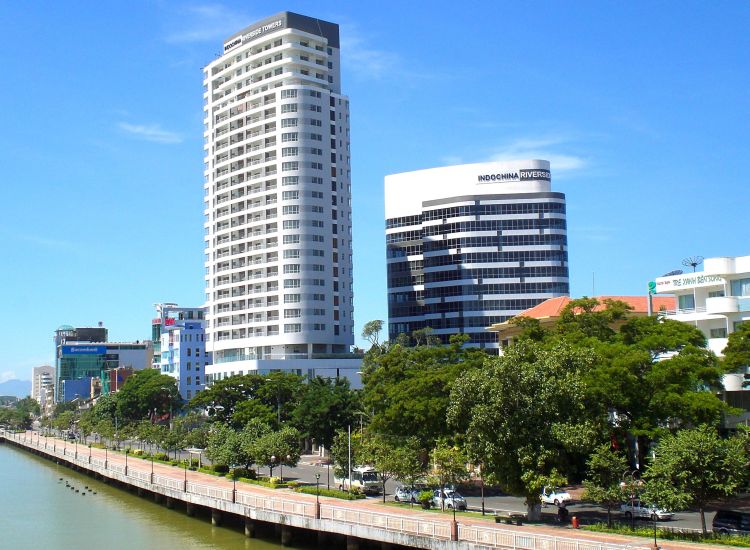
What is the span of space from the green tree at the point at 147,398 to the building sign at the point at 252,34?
63.2 m

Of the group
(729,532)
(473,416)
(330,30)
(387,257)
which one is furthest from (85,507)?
(330,30)

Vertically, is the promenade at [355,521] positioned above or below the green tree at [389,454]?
below

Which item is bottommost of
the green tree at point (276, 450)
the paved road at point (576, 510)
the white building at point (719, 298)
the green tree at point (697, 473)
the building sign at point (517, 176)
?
the paved road at point (576, 510)

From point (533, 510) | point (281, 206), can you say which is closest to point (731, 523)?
point (533, 510)

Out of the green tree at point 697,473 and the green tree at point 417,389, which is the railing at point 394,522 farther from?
the green tree at point 417,389

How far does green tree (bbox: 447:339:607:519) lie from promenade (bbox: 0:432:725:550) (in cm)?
315

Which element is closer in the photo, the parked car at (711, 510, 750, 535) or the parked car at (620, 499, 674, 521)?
the parked car at (711, 510, 750, 535)

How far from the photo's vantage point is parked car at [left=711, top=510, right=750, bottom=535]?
43562 mm

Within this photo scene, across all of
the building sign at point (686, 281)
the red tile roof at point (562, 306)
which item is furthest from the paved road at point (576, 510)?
the red tile roof at point (562, 306)

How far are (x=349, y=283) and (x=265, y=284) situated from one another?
14201mm

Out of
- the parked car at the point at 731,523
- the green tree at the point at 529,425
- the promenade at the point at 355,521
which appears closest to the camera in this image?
the promenade at the point at 355,521

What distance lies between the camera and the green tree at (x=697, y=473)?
42031 millimetres

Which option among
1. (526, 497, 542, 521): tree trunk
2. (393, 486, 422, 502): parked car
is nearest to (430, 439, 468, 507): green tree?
(393, 486, 422, 502): parked car

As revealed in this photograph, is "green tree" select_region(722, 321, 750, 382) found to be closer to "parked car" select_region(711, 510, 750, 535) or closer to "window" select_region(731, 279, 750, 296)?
"window" select_region(731, 279, 750, 296)
